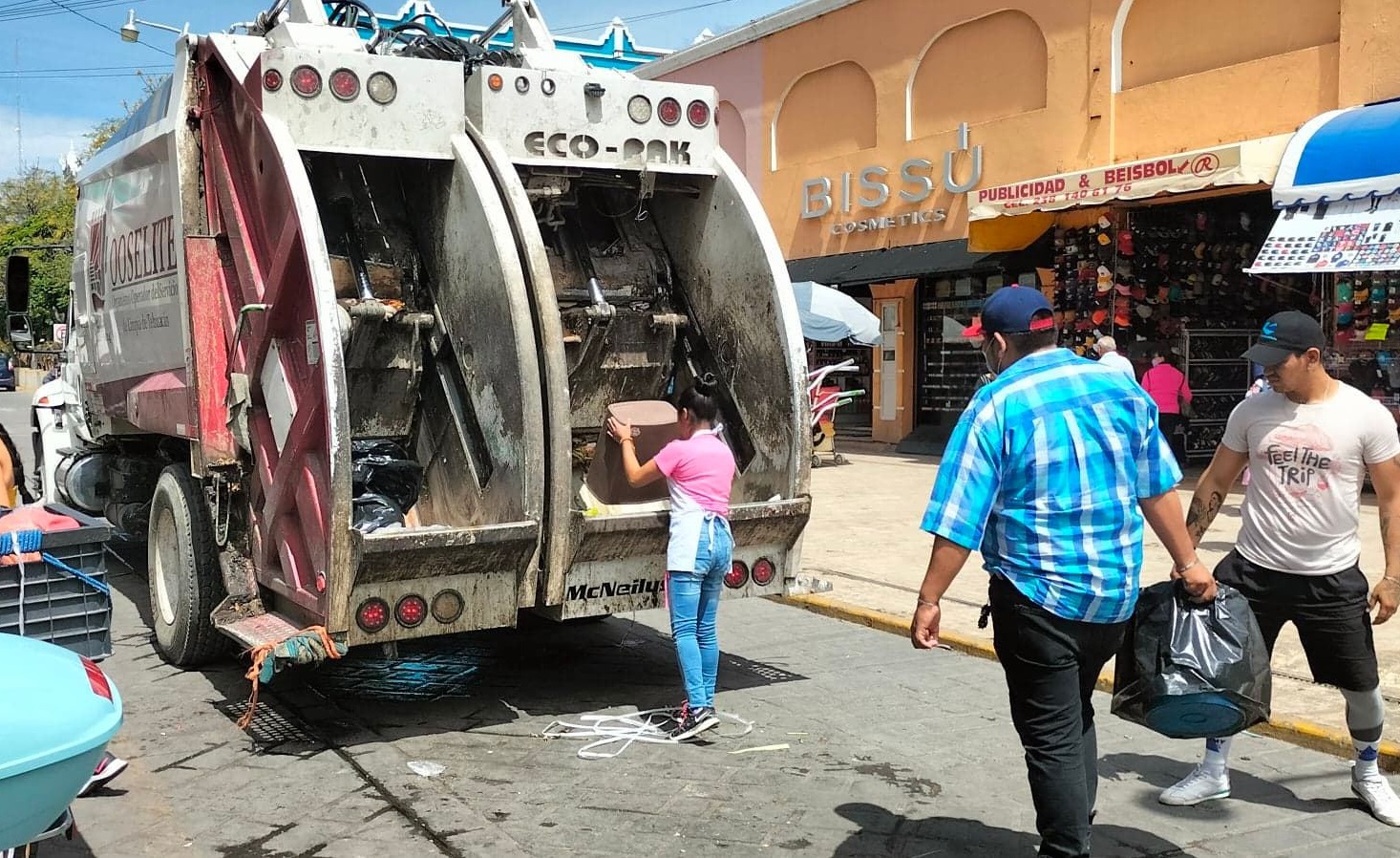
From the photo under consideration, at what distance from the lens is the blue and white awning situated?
10844mm

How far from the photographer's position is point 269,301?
531cm

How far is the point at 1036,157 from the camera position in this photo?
15789 millimetres

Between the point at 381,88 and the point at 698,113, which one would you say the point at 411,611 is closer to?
the point at 381,88

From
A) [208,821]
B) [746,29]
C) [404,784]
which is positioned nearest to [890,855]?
[404,784]

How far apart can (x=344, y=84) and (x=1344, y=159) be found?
30.4 ft

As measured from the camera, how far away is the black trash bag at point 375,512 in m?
5.73

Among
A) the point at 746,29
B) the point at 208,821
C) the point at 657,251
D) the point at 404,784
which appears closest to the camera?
the point at 208,821

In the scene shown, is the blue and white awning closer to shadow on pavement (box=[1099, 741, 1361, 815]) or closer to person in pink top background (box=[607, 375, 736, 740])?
shadow on pavement (box=[1099, 741, 1361, 815])

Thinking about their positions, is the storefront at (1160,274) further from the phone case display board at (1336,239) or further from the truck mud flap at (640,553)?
the truck mud flap at (640,553)

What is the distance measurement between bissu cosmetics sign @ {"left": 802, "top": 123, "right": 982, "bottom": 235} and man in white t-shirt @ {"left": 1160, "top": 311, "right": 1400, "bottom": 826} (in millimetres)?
12724

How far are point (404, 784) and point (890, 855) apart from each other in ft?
5.96

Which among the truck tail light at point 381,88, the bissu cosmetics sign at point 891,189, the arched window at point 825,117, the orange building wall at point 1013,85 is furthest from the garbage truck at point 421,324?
the arched window at point 825,117

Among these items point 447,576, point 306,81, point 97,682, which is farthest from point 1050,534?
point 306,81

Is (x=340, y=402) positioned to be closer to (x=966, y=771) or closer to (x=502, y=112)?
(x=502, y=112)
